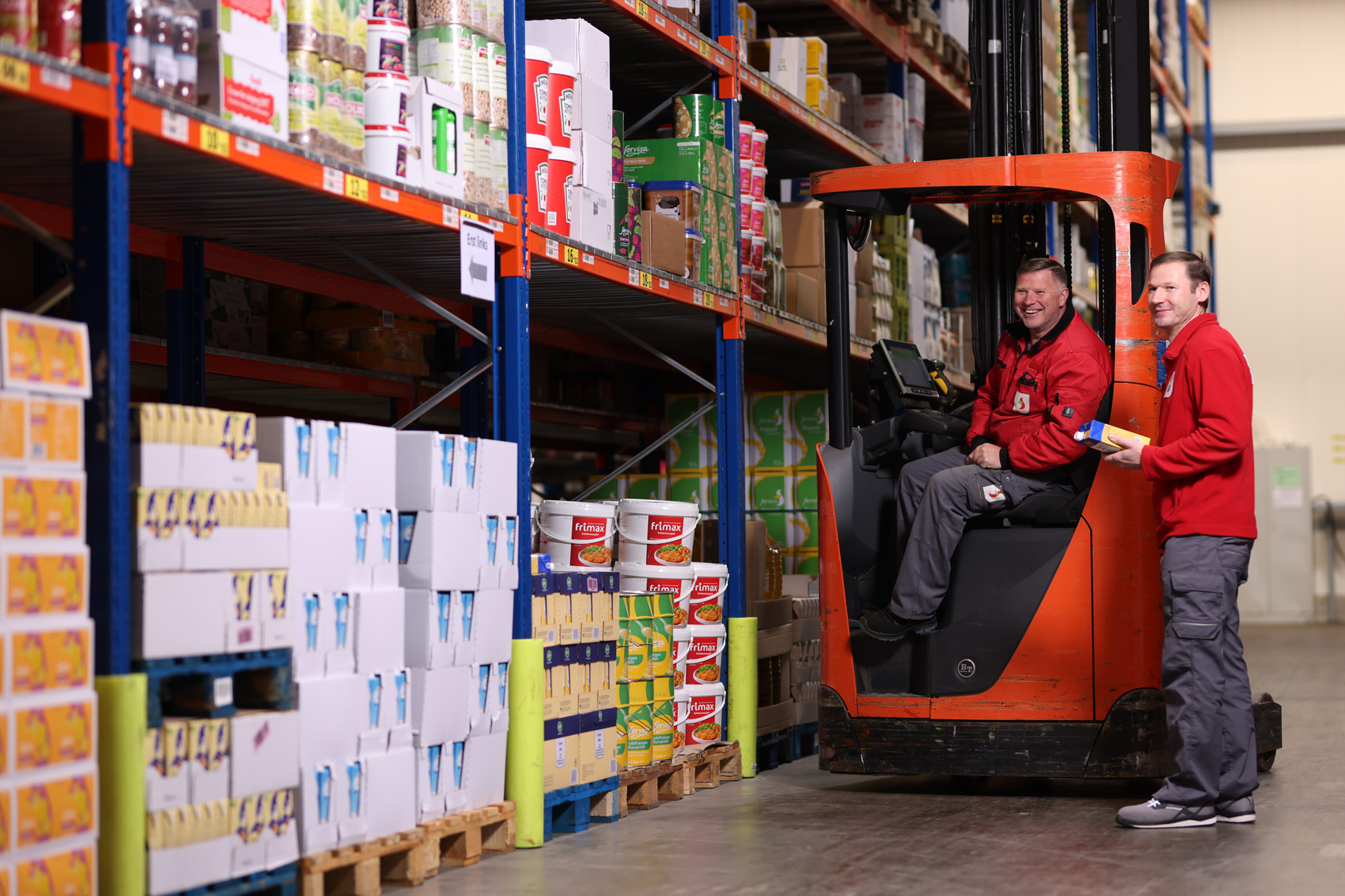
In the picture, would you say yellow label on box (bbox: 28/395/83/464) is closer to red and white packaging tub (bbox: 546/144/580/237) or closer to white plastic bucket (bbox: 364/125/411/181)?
white plastic bucket (bbox: 364/125/411/181)

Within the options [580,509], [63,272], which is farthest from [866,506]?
[63,272]

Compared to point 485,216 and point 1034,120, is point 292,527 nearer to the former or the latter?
point 485,216

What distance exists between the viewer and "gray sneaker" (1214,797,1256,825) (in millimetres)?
5457

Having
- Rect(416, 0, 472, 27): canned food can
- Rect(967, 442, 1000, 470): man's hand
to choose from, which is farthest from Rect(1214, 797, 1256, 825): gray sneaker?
Rect(416, 0, 472, 27): canned food can

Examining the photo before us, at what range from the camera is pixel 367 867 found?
4262mm

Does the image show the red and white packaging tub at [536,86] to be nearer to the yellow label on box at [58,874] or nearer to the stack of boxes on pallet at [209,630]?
the stack of boxes on pallet at [209,630]

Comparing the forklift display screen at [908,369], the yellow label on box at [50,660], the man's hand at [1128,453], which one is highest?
the forklift display screen at [908,369]

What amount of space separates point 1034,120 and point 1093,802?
3115 mm

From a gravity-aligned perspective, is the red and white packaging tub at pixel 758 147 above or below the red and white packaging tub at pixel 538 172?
above

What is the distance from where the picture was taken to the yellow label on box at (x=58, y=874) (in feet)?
10.4

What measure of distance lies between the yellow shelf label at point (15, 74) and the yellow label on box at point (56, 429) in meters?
0.67

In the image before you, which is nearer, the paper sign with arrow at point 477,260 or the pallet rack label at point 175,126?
the pallet rack label at point 175,126

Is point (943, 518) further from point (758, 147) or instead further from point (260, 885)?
point (260, 885)

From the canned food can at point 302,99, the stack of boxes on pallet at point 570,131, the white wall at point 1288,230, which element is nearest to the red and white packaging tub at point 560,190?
the stack of boxes on pallet at point 570,131
